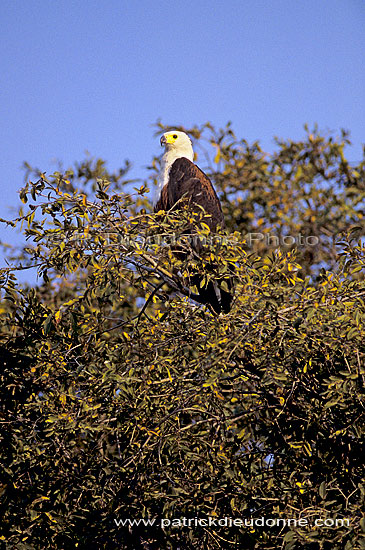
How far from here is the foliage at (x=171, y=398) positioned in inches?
127

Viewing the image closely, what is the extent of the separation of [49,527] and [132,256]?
65.2 inches

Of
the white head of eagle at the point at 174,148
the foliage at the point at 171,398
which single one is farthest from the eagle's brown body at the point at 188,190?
the foliage at the point at 171,398

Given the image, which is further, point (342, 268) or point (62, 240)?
point (342, 268)

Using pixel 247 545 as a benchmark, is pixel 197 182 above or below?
above

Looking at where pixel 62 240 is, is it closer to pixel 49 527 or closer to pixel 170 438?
pixel 170 438

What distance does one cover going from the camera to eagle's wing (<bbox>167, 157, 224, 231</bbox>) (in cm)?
644

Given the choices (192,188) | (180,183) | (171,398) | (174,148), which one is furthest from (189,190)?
(171,398)

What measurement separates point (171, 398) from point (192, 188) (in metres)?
3.24

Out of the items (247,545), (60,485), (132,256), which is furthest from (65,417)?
(247,545)

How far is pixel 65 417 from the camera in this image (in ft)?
11.5

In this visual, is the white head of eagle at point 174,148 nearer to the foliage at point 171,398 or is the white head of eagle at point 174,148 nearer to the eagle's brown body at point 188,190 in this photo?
the eagle's brown body at point 188,190

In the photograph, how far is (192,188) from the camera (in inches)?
256

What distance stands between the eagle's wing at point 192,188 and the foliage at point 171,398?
2448 millimetres

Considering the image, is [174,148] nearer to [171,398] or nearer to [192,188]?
[192,188]
